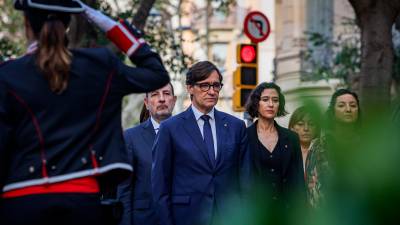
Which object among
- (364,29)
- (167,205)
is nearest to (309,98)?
(167,205)

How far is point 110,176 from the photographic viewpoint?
12.1ft

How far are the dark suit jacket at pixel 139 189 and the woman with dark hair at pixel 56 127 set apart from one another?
12.2 feet

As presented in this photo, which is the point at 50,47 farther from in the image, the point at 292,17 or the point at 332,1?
the point at 292,17

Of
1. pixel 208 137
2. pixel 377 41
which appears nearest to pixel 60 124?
pixel 208 137

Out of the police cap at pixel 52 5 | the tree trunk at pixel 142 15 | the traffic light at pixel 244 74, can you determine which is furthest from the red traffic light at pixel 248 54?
the police cap at pixel 52 5

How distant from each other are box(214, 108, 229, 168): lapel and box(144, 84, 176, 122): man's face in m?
1.25

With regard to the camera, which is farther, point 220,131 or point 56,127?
point 220,131

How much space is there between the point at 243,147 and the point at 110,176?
305 centimetres

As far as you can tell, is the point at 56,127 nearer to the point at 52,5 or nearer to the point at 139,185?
the point at 52,5

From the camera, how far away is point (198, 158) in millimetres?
6465

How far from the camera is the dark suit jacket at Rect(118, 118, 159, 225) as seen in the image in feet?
24.2

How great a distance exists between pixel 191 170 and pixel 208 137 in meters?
0.29

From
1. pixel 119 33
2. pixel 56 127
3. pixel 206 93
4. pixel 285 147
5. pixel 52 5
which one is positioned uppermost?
pixel 52 5

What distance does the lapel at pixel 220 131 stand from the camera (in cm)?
651
